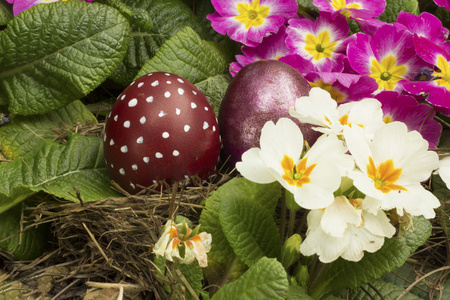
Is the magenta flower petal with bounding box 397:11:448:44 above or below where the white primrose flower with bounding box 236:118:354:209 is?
below

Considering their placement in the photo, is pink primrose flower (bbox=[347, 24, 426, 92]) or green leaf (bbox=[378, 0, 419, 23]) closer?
pink primrose flower (bbox=[347, 24, 426, 92])

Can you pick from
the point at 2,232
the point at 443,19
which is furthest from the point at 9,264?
the point at 443,19

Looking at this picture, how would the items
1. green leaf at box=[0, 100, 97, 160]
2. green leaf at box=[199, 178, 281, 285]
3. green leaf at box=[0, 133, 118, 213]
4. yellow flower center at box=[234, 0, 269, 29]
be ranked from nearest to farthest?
green leaf at box=[199, 178, 281, 285] → green leaf at box=[0, 133, 118, 213] → green leaf at box=[0, 100, 97, 160] → yellow flower center at box=[234, 0, 269, 29]

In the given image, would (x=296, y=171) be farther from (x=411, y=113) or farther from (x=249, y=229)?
(x=411, y=113)

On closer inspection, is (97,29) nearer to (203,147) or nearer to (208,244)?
(203,147)

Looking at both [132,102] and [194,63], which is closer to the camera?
[132,102]

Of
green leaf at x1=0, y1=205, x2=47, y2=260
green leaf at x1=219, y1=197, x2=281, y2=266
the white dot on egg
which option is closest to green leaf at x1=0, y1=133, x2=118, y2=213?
green leaf at x1=0, y1=205, x2=47, y2=260

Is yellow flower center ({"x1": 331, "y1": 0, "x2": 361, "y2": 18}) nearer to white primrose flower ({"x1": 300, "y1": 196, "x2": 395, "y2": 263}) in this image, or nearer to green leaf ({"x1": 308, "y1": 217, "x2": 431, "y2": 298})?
green leaf ({"x1": 308, "y1": 217, "x2": 431, "y2": 298})

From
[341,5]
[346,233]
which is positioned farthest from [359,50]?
[346,233]
